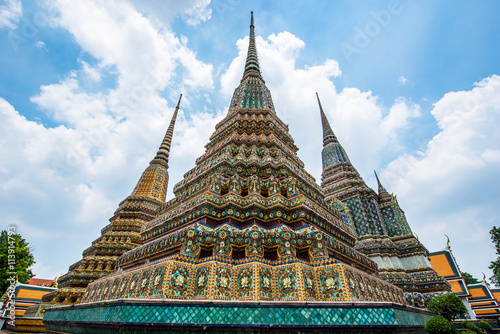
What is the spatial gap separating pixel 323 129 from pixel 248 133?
66.3 ft

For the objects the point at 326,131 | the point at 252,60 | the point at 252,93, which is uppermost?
the point at 326,131

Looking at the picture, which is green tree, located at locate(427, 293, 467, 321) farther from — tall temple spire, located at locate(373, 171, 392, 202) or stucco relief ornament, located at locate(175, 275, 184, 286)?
tall temple spire, located at locate(373, 171, 392, 202)

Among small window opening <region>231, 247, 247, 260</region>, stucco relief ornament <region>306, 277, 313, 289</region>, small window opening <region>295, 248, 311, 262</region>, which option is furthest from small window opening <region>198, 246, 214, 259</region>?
stucco relief ornament <region>306, 277, 313, 289</region>

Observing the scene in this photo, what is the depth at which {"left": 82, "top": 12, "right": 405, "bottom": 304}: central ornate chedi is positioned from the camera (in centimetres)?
536

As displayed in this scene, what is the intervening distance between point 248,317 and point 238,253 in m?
2.81

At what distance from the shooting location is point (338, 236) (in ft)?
28.4

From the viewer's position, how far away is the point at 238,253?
6.41m

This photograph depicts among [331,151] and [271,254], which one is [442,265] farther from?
[271,254]

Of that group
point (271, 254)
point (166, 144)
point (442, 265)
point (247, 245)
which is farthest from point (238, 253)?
point (166, 144)

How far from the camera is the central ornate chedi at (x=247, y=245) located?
5.36 m

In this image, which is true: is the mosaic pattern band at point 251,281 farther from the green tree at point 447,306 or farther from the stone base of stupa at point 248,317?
the green tree at point 447,306

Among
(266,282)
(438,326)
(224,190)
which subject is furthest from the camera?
(224,190)

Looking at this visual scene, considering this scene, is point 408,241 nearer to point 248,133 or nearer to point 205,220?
point 248,133

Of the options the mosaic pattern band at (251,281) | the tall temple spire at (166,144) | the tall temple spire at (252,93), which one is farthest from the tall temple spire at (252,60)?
the mosaic pattern band at (251,281)
